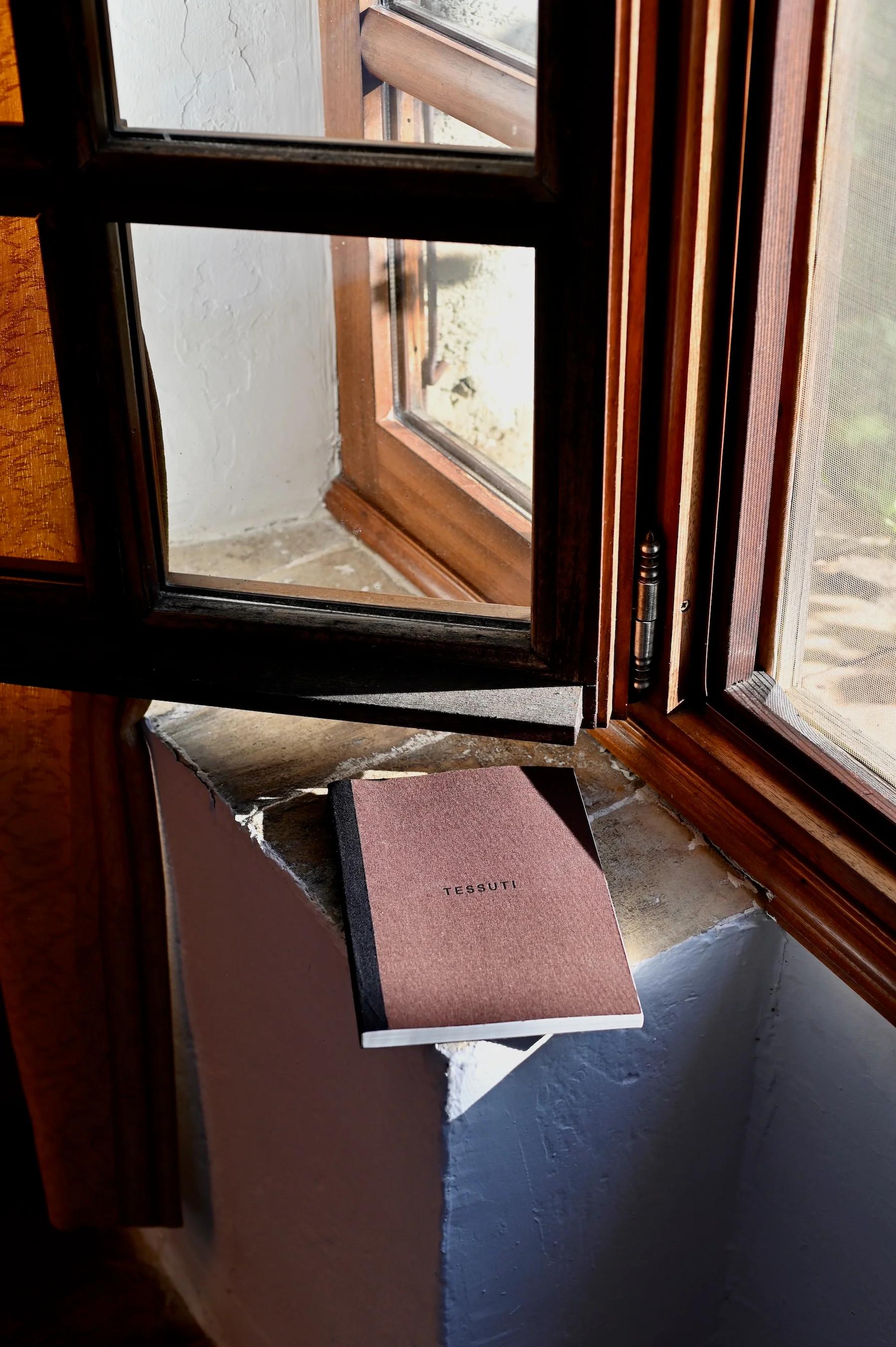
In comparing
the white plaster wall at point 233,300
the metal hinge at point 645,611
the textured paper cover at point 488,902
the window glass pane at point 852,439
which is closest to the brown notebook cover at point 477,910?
the textured paper cover at point 488,902

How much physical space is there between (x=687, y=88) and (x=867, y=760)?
0.51m

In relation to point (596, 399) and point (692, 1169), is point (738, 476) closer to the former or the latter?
point (596, 399)

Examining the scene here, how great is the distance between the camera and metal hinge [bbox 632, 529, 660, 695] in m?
1.05

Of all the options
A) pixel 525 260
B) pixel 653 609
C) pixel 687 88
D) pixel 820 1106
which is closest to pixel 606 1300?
pixel 820 1106

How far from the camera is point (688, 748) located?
1129 millimetres

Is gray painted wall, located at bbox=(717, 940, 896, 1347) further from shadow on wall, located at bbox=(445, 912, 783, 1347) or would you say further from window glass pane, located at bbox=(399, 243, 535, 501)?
window glass pane, located at bbox=(399, 243, 535, 501)

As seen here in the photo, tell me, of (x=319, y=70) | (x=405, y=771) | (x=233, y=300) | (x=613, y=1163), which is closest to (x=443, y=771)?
(x=405, y=771)

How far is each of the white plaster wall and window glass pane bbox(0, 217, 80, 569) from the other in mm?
84

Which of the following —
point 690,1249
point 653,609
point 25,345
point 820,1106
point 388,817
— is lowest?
point 690,1249

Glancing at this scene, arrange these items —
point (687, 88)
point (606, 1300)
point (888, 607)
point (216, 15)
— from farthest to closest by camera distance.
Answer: point (606, 1300) → point (216, 15) → point (888, 607) → point (687, 88)

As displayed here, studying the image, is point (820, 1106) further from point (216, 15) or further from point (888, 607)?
point (216, 15)

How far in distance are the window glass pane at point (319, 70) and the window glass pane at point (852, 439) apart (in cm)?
22

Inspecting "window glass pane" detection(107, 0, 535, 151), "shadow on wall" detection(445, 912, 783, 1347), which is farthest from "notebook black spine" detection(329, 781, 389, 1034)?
"window glass pane" detection(107, 0, 535, 151)

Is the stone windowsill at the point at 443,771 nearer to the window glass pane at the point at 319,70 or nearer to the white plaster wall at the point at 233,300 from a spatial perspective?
the white plaster wall at the point at 233,300
